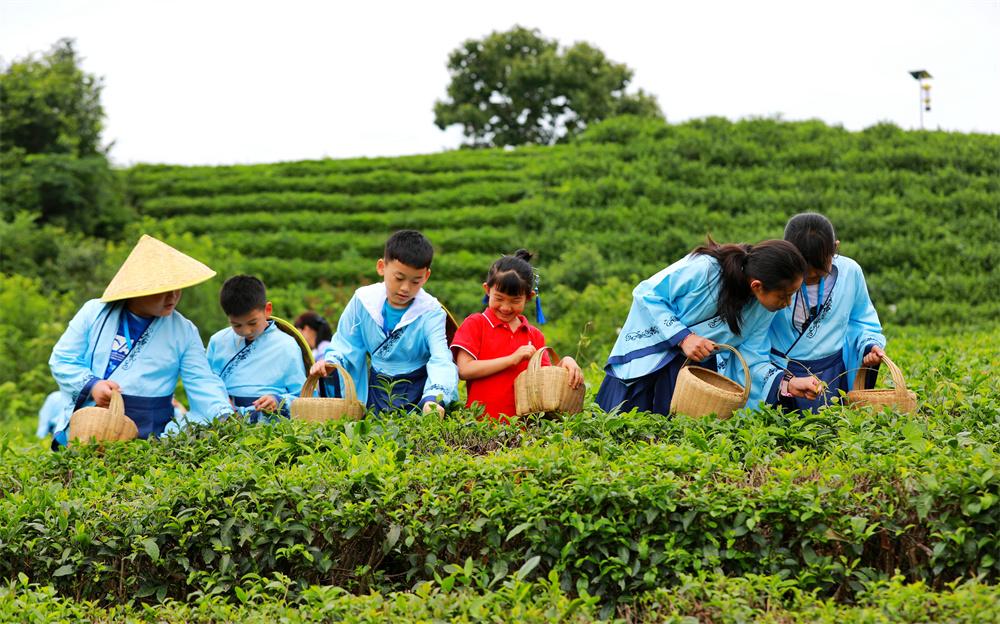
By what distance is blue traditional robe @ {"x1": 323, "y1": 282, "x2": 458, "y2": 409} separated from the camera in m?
5.38

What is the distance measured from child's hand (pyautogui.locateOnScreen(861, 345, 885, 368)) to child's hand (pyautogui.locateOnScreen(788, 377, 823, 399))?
42cm

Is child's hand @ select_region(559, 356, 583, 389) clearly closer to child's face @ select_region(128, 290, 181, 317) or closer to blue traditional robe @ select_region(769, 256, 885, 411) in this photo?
blue traditional robe @ select_region(769, 256, 885, 411)

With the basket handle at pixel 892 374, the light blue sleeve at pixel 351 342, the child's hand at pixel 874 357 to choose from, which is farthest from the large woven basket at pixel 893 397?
the light blue sleeve at pixel 351 342

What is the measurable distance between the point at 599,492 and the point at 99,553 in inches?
77.3

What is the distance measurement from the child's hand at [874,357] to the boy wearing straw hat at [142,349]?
322 centimetres

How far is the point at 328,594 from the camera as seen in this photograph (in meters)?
3.58

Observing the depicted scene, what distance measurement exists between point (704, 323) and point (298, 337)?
235cm

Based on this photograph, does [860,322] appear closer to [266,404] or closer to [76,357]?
[266,404]

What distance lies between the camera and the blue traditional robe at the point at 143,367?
528 centimetres

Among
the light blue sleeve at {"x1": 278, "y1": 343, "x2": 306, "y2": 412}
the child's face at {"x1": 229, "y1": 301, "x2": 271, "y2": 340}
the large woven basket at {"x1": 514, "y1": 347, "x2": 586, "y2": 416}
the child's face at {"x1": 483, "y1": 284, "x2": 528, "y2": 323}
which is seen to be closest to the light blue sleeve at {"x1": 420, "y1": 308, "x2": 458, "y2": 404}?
the child's face at {"x1": 483, "y1": 284, "x2": 528, "y2": 323}

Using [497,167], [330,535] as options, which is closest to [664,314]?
[330,535]

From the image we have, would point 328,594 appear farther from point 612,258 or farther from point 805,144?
point 805,144

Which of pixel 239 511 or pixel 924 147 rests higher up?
pixel 924 147

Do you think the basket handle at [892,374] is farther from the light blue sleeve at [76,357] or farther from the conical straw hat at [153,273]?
the light blue sleeve at [76,357]
